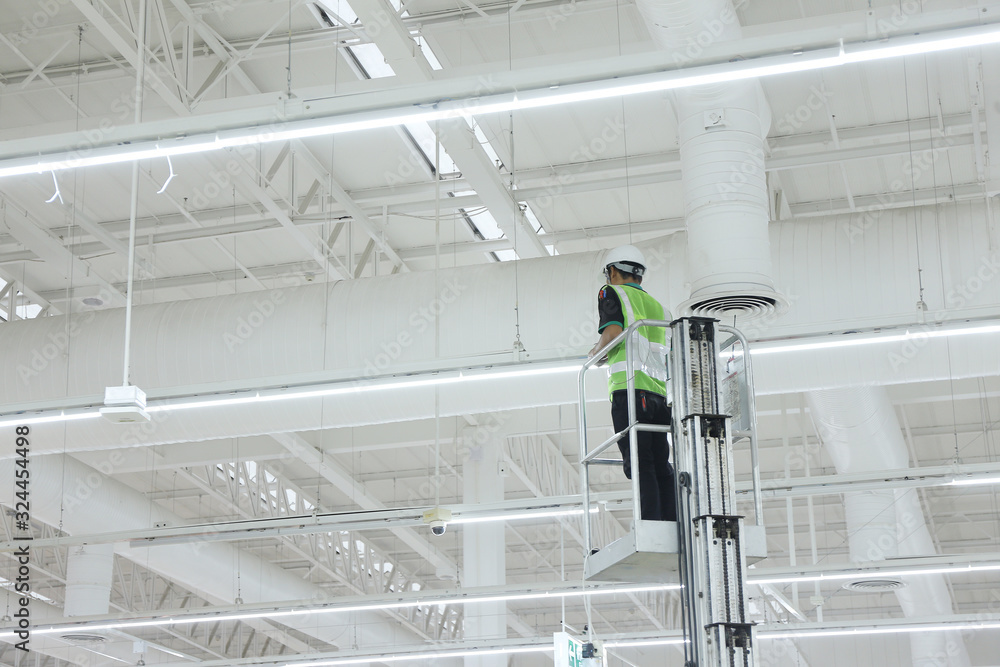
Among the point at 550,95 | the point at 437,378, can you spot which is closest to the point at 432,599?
the point at 437,378

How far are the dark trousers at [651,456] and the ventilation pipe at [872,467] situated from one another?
824 cm

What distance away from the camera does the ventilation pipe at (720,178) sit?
9.63 meters

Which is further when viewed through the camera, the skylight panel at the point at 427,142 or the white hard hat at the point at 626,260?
the skylight panel at the point at 427,142

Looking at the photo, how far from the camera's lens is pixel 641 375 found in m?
7.50

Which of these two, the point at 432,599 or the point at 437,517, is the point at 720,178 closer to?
the point at 437,517

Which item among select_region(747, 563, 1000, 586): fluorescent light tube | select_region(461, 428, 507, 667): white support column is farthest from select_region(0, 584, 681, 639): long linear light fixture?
select_region(747, 563, 1000, 586): fluorescent light tube

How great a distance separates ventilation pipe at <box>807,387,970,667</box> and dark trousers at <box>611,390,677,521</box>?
8237 mm

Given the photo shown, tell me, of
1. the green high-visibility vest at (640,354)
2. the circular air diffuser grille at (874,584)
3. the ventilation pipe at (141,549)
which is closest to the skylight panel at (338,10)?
the green high-visibility vest at (640,354)

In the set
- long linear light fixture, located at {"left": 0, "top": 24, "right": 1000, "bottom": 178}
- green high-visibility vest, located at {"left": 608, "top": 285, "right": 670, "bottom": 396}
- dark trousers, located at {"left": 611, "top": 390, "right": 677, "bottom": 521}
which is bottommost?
dark trousers, located at {"left": 611, "top": 390, "right": 677, "bottom": 521}

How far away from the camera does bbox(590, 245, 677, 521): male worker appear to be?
734 cm

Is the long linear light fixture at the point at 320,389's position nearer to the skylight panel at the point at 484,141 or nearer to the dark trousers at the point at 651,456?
the dark trousers at the point at 651,456

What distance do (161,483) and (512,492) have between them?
766 cm

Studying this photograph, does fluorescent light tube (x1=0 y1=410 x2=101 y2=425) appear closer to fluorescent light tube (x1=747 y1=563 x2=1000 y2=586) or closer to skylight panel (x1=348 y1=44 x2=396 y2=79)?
skylight panel (x1=348 y1=44 x2=396 y2=79)

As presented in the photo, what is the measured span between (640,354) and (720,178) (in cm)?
288
